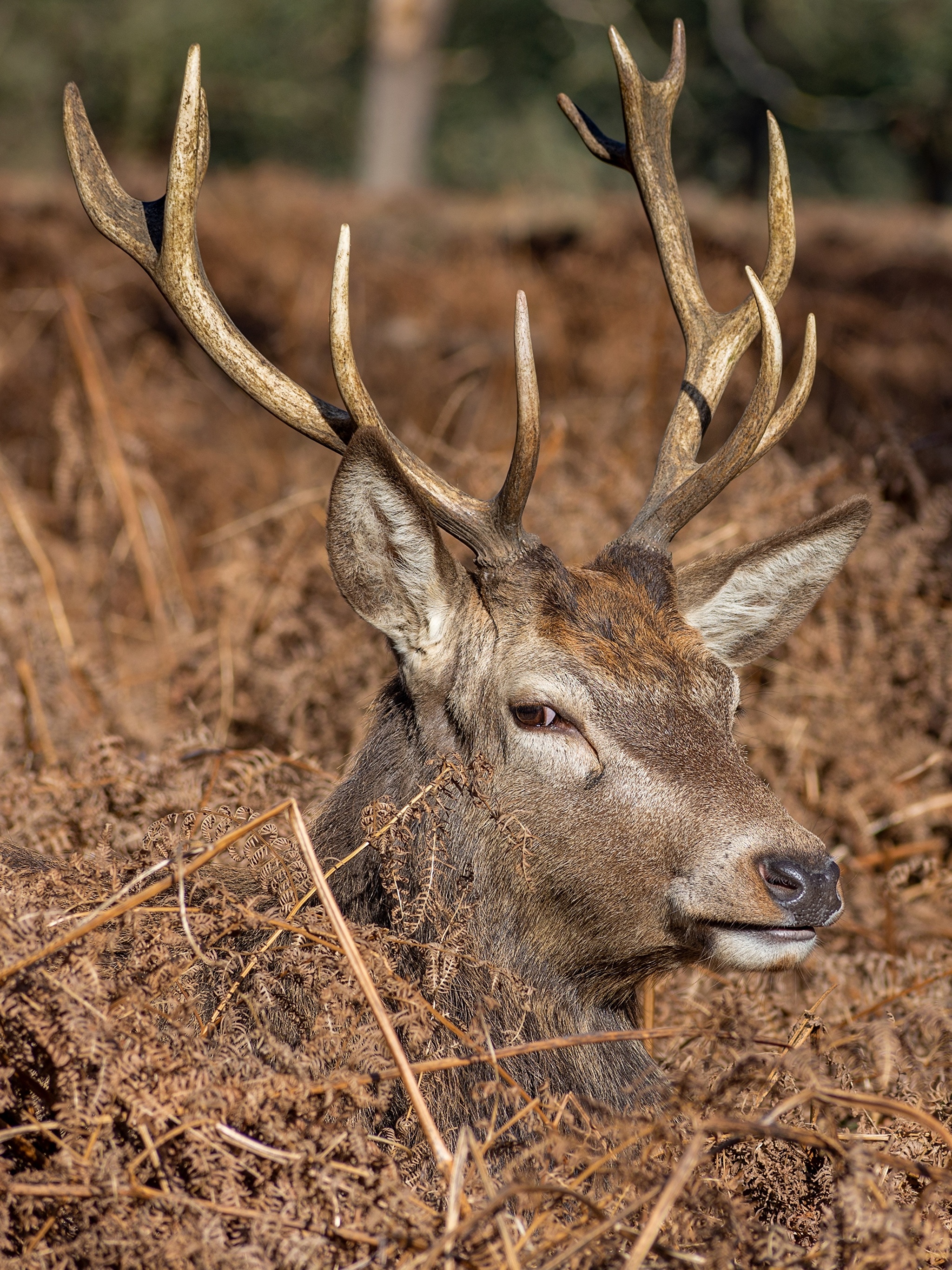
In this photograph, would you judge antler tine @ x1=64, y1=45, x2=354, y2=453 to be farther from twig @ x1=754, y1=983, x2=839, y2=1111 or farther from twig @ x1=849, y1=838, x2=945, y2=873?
twig @ x1=849, y1=838, x2=945, y2=873

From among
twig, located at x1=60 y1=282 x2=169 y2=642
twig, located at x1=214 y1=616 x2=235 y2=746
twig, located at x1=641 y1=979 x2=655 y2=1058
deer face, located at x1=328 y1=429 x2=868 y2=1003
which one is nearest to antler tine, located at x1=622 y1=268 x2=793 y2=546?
deer face, located at x1=328 y1=429 x2=868 y2=1003

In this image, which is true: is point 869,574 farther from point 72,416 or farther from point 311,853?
point 72,416

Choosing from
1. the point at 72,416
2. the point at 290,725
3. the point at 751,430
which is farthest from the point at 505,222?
the point at 751,430

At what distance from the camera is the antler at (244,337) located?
300cm

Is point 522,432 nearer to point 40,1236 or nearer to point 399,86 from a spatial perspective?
point 40,1236

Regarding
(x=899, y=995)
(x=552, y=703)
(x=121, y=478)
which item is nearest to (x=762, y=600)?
(x=552, y=703)

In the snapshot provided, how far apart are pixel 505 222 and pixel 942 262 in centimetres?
473

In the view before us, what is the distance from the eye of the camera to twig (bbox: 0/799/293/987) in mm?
2064

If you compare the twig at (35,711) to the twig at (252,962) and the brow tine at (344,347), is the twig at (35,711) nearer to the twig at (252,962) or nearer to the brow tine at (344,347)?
the brow tine at (344,347)

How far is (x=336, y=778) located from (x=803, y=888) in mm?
1629

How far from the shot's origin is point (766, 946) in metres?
2.58

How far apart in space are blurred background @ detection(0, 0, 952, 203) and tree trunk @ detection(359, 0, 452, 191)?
7406 mm

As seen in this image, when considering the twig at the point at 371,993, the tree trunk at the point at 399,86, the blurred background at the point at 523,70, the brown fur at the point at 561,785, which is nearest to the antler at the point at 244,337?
the brown fur at the point at 561,785

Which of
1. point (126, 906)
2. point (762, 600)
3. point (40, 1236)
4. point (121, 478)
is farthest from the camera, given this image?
point (121, 478)
